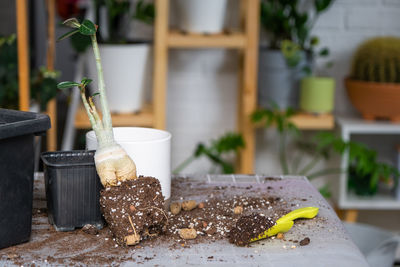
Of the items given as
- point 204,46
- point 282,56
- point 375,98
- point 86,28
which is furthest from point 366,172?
point 86,28

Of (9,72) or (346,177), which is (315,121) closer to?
(346,177)

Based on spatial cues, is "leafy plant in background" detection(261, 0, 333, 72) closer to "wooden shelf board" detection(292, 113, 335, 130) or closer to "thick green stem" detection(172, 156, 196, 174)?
"wooden shelf board" detection(292, 113, 335, 130)

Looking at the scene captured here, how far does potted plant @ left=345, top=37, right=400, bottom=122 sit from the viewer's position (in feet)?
7.88

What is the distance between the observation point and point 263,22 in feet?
8.31

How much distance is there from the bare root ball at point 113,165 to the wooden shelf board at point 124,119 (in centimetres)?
133

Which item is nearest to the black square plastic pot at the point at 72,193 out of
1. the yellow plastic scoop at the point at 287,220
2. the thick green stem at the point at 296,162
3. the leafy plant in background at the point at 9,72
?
the yellow plastic scoop at the point at 287,220

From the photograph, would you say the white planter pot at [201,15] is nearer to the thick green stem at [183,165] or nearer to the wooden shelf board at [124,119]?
the wooden shelf board at [124,119]

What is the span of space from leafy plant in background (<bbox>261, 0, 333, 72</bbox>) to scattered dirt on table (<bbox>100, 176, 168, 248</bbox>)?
1.55 m

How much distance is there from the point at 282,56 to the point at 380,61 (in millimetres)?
421

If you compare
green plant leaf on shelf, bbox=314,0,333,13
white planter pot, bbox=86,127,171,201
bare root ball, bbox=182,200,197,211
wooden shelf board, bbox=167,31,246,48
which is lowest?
bare root ball, bbox=182,200,197,211

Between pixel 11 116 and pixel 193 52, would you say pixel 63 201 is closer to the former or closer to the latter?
pixel 11 116

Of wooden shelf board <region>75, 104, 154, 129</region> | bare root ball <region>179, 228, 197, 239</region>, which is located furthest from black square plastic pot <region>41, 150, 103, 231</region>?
wooden shelf board <region>75, 104, 154, 129</region>

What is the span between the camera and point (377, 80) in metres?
2.44

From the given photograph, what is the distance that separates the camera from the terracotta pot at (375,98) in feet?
7.90
